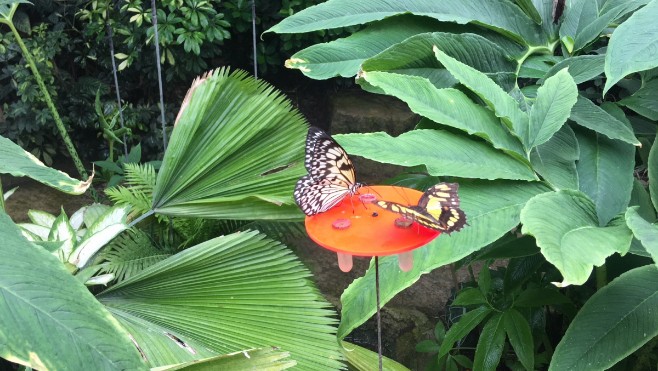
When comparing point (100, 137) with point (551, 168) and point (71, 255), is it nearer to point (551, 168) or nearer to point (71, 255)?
point (71, 255)

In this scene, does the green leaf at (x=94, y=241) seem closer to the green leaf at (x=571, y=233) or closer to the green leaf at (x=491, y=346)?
the green leaf at (x=491, y=346)

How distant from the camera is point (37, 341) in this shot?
639 millimetres

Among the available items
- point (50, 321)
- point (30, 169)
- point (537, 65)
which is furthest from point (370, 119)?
point (50, 321)

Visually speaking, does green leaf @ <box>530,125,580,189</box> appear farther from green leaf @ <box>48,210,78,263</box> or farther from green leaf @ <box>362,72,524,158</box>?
green leaf @ <box>48,210,78,263</box>

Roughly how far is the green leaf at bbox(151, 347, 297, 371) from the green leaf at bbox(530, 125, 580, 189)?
0.50m

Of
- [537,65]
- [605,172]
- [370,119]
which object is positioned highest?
[537,65]

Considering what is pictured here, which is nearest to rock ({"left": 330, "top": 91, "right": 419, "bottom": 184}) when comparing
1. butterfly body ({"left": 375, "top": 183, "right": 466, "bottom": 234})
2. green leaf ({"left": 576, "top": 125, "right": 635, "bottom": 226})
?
green leaf ({"left": 576, "top": 125, "right": 635, "bottom": 226})

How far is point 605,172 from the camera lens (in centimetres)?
116

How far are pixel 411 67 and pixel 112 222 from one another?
2.62ft

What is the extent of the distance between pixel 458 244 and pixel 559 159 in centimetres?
29

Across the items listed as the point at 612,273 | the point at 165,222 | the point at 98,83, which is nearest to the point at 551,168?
the point at 612,273

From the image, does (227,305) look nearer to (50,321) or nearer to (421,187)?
(421,187)

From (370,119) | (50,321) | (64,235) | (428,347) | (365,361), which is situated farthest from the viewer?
(370,119)

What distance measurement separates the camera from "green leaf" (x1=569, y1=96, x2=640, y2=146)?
1164 mm
